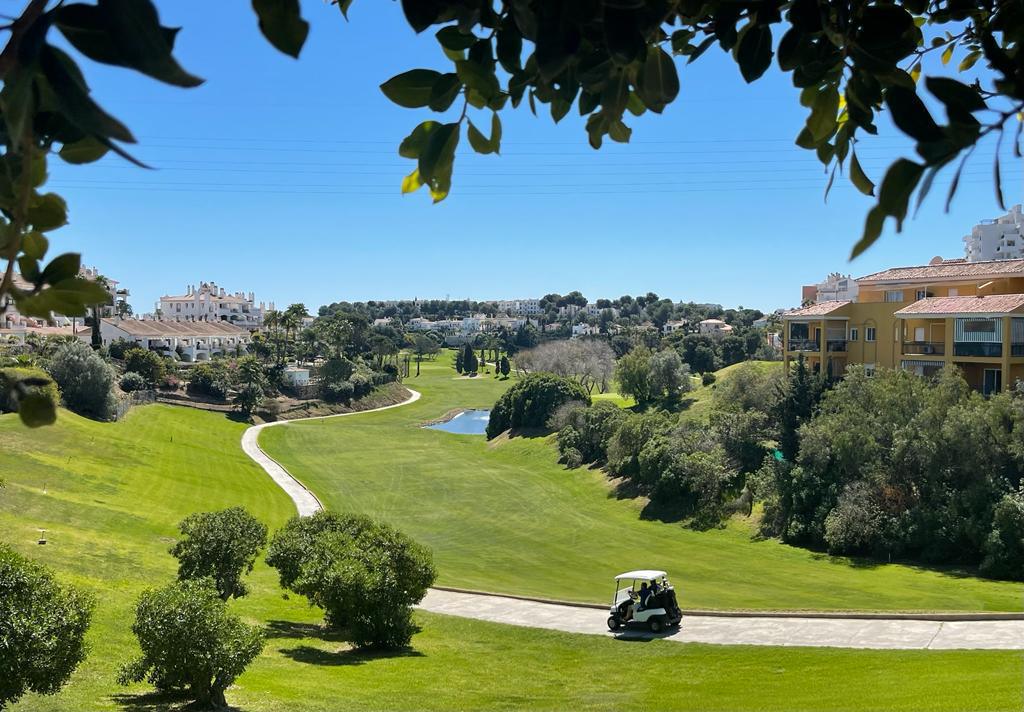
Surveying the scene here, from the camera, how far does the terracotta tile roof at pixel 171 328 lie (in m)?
81.6

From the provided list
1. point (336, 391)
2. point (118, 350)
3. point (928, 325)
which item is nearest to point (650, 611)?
point (928, 325)

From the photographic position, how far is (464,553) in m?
29.8

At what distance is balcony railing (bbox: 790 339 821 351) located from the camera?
38.7m

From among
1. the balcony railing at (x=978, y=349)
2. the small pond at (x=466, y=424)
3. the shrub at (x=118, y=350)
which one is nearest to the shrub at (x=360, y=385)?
the small pond at (x=466, y=424)

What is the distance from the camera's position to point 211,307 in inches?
4803

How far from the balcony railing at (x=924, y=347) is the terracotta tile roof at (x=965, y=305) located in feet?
3.94

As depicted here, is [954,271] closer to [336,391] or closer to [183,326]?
[336,391]

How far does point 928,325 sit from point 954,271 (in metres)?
5.01

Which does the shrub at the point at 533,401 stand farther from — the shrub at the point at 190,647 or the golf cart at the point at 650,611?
the shrub at the point at 190,647

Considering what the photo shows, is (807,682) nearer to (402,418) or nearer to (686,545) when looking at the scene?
(686,545)

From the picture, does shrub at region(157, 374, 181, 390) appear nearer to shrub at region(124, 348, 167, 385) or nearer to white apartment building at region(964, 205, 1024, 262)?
shrub at region(124, 348, 167, 385)

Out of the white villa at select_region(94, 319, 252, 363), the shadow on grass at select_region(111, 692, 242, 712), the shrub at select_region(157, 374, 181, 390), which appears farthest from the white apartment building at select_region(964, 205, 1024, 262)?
the shadow on grass at select_region(111, 692, 242, 712)

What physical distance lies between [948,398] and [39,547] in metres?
27.2

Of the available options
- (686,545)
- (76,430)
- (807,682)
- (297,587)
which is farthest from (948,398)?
(76,430)
